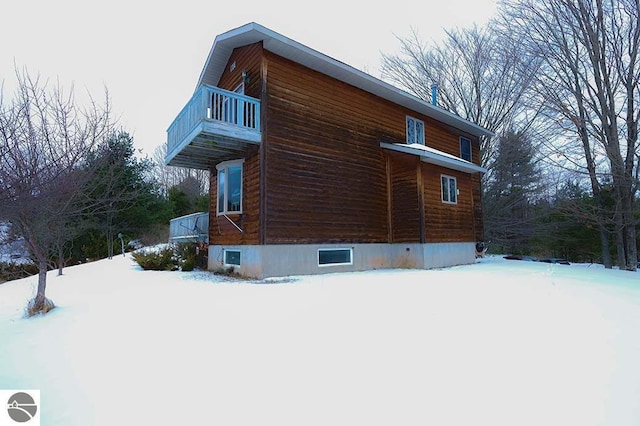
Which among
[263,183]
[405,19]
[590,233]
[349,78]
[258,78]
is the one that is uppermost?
[405,19]

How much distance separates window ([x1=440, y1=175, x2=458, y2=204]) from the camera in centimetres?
1224

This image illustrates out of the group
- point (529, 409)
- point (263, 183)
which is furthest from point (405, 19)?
Result: point (529, 409)

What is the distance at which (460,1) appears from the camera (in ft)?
55.2

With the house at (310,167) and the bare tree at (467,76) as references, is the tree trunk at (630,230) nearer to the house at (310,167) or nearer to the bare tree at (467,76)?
the house at (310,167)

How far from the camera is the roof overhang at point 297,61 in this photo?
9141 millimetres

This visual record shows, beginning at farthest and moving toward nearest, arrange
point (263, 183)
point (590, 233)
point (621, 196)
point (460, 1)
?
point (590, 233)
point (460, 1)
point (621, 196)
point (263, 183)

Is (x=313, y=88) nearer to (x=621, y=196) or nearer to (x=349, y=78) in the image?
(x=349, y=78)

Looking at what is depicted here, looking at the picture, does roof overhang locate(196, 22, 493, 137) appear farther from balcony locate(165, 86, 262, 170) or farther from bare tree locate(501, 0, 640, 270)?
bare tree locate(501, 0, 640, 270)

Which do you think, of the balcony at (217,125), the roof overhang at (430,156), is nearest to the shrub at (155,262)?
the balcony at (217,125)

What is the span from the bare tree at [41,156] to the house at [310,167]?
252 cm

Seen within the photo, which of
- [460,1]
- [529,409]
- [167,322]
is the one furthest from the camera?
[460,1]

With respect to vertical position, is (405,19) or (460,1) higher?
(405,19)

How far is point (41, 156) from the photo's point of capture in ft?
18.6

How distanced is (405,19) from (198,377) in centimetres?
2339
